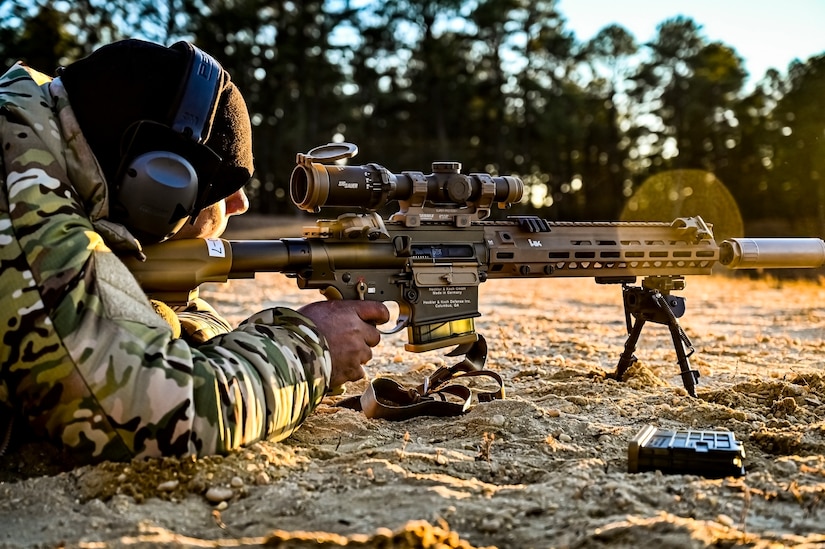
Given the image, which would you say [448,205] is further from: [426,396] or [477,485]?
[477,485]

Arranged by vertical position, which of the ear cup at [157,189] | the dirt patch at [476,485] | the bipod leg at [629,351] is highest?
the ear cup at [157,189]

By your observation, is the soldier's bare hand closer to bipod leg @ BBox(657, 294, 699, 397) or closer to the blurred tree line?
bipod leg @ BBox(657, 294, 699, 397)

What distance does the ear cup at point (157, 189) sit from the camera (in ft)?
9.31

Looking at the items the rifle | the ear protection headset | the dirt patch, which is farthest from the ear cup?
the dirt patch

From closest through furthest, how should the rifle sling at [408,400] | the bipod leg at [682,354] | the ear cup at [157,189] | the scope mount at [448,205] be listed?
the ear cup at [157,189] → the rifle sling at [408,400] → the scope mount at [448,205] → the bipod leg at [682,354]

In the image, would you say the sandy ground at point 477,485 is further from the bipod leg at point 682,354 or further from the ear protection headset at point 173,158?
the ear protection headset at point 173,158

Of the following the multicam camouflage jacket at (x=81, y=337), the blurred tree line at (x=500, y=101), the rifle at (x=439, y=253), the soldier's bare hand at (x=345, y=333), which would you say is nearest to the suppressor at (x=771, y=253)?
the rifle at (x=439, y=253)

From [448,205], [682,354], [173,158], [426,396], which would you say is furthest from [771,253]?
[173,158]

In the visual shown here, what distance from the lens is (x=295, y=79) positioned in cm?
3962

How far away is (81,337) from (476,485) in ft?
4.66

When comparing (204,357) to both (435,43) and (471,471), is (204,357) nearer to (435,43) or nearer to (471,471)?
(471,471)

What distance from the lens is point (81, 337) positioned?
8.43ft

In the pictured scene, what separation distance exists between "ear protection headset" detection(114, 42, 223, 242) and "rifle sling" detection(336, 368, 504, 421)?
1.62 m

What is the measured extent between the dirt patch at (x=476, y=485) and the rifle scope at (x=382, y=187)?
1147 millimetres
